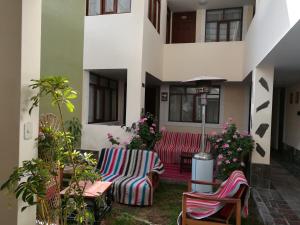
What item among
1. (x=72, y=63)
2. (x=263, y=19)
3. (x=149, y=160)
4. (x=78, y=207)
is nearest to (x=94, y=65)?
(x=72, y=63)

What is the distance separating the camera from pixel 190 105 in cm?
837

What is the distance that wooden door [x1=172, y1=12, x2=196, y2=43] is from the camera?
8445mm

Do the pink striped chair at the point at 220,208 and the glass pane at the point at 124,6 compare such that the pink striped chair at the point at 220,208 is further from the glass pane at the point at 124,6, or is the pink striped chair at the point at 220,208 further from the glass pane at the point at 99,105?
the glass pane at the point at 124,6

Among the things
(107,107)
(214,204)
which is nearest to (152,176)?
(214,204)

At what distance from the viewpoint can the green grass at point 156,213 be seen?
348cm

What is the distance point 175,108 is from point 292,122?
12.2ft

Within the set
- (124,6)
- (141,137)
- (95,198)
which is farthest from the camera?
(124,6)

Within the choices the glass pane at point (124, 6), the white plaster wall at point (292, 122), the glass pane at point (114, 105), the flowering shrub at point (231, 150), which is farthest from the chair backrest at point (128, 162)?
the white plaster wall at point (292, 122)

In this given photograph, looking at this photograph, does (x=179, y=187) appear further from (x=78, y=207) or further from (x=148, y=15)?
(x=148, y=15)

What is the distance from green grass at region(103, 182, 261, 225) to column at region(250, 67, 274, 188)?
1.00 metres

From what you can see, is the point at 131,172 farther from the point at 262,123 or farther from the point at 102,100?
the point at 102,100

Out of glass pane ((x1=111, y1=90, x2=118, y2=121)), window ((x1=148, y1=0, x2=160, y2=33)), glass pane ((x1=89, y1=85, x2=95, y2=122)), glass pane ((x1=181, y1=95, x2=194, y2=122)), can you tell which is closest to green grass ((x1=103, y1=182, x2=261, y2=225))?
glass pane ((x1=89, y1=85, x2=95, y2=122))

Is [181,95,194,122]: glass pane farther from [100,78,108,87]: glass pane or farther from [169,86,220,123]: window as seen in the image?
[100,78,108,87]: glass pane

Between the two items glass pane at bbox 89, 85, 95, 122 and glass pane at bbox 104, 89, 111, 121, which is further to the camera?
glass pane at bbox 104, 89, 111, 121
